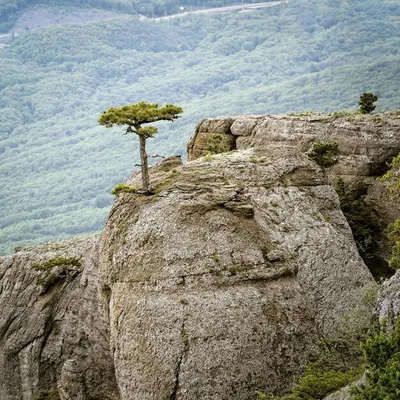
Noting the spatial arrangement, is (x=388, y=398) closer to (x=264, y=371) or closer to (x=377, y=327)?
(x=377, y=327)

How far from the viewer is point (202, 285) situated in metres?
54.8

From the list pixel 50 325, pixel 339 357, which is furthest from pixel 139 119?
pixel 50 325

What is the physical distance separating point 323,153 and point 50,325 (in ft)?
97.4

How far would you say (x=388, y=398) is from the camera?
111 ft

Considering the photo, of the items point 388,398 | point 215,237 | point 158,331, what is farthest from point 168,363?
point 388,398

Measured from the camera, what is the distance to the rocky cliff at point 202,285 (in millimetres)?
52375

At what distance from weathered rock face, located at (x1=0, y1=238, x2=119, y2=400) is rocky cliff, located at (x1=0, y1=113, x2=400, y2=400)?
4.8 inches

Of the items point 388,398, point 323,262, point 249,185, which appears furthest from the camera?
point 249,185

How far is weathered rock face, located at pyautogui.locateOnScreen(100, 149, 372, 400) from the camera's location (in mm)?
51969

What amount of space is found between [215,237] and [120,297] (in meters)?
7.84

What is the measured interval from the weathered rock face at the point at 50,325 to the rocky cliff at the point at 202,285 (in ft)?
0.40

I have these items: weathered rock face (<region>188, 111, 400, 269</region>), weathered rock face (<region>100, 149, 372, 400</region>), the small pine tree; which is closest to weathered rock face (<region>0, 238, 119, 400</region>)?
weathered rock face (<region>100, 149, 372, 400</region>)

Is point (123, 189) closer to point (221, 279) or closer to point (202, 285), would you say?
point (202, 285)

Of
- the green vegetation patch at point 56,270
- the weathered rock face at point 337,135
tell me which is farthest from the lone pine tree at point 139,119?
the green vegetation patch at point 56,270
